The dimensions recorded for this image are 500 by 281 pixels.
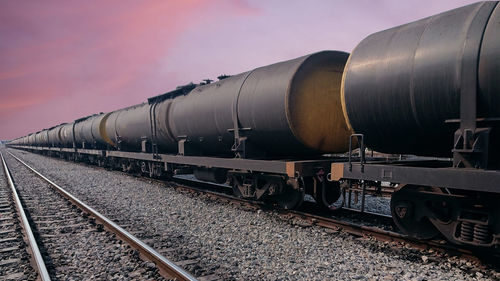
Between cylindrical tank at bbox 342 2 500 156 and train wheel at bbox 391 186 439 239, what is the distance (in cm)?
70

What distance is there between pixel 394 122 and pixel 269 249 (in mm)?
2786

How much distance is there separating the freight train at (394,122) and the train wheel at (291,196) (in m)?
0.03

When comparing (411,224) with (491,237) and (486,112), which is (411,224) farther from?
(486,112)

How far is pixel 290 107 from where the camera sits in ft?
21.4

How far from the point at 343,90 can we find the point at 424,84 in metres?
1.30

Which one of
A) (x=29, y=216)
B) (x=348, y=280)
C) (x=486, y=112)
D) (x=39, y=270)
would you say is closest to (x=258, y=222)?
(x=348, y=280)

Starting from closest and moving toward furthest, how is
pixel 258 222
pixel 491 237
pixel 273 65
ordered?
pixel 491 237 < pixel 258 222 < pixel 273 65

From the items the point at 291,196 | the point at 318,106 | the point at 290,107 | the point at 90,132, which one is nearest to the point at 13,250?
the point at 291,196

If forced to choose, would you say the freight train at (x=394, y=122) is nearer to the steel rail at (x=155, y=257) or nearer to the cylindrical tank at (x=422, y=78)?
the cylindrical tank at (x=422, y=78)

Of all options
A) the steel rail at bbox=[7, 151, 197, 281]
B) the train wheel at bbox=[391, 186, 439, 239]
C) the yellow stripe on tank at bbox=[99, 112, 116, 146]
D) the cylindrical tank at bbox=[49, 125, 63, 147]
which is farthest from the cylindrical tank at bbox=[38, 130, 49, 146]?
the train wheel at bbox=[391, 186, 439, 239]

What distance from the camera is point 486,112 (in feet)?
12.5

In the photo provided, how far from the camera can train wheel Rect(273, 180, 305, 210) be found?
22.4ft

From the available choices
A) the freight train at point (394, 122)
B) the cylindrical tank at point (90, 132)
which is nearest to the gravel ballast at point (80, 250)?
the freight train at point (394, 122)

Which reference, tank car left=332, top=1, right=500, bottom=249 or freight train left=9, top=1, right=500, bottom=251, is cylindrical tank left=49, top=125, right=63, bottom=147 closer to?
freight train left=9, top=1, right=500, bottom=251
